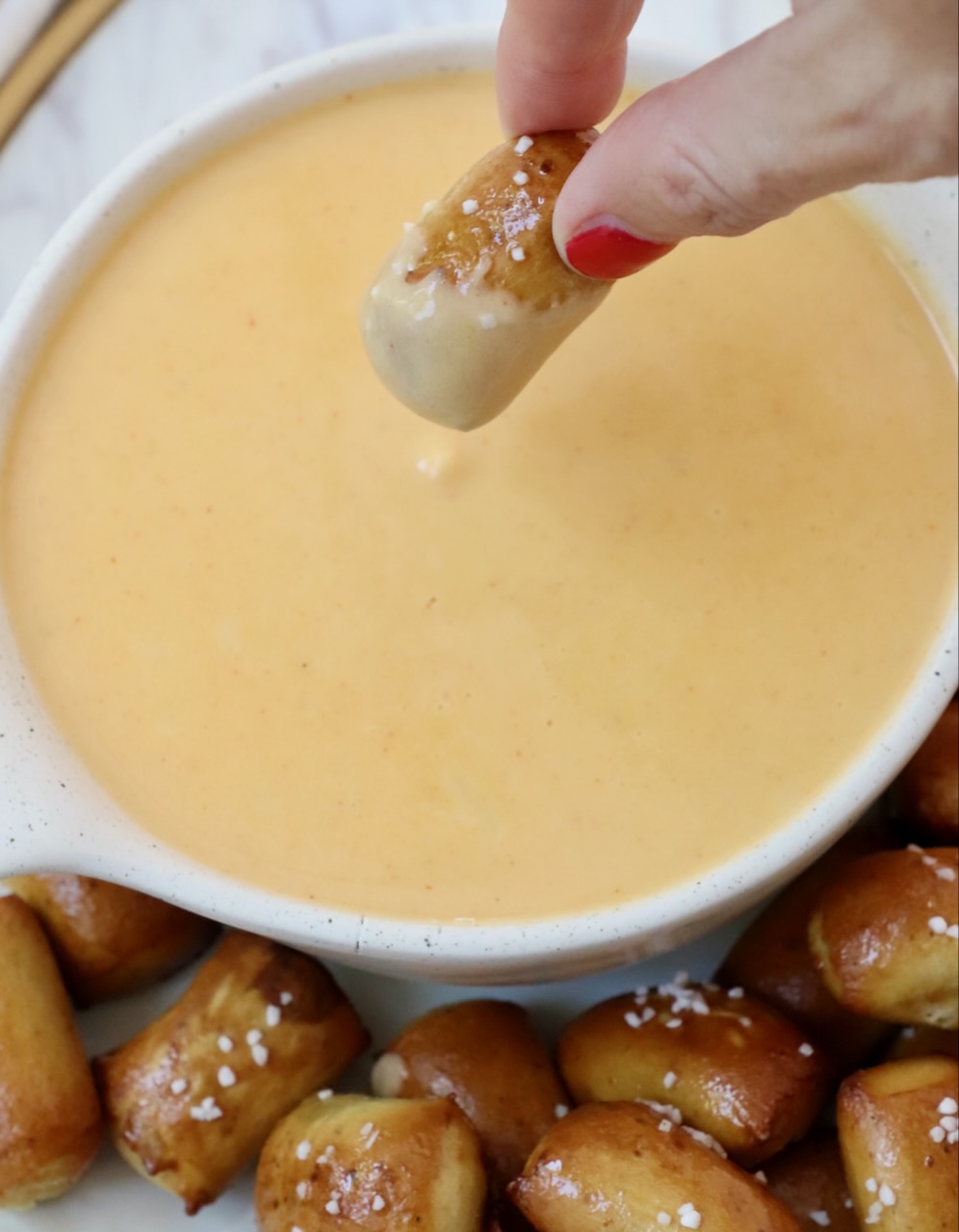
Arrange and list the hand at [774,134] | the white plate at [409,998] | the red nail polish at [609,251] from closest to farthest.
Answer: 1. the hand at [774,134]
2. the red nail polish at [609,251]
3. the white plate at [409,998]

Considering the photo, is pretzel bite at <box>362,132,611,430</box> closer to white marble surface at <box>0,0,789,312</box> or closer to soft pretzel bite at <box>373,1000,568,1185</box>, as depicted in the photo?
→ soft pretzel bite at <box>373,1000,568,1185</box>

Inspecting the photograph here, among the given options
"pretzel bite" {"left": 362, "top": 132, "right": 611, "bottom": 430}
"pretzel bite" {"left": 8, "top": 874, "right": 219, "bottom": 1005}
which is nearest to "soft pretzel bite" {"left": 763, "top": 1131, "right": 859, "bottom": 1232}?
"pretzel bite" {"left": 8, "top": 874, "right": 219, "bottom": 1005}

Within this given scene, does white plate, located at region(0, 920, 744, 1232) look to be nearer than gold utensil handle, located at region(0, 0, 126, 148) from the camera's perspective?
Yes

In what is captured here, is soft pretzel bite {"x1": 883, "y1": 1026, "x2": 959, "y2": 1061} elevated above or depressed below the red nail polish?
below

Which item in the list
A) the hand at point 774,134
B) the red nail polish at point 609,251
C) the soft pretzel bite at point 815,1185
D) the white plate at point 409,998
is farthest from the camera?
the white plate at point 409,998

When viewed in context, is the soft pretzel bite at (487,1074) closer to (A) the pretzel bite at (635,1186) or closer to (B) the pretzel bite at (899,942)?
(A) the pretzel bite at (635,1186)

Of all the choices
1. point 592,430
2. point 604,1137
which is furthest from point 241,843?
point 592,430

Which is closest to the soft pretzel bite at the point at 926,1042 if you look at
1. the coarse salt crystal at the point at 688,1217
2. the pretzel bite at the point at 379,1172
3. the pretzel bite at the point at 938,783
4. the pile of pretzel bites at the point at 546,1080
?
the pile of pretzel bites at the point at 546,1080

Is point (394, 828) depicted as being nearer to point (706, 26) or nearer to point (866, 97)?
point (866, 97)
